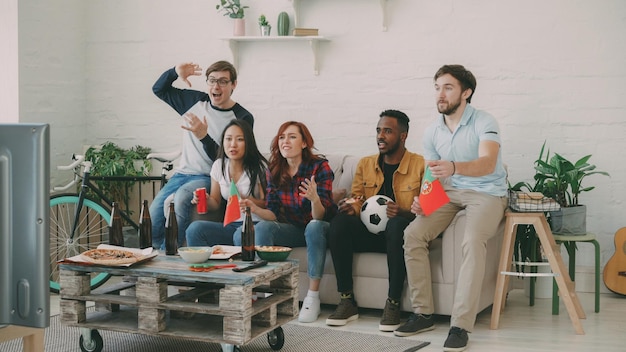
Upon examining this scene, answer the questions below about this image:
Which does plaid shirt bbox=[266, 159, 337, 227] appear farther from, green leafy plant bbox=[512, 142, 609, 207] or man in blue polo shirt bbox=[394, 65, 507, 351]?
green leafy plant bbox=[512, 142, 609, 207]

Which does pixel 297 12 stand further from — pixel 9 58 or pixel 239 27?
pixel 9 58

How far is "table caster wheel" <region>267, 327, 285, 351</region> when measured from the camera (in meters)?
3.63

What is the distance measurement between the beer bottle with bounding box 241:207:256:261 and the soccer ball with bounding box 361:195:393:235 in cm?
76

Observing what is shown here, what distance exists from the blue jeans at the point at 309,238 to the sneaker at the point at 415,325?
1.73 feet

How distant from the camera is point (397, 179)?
430cm

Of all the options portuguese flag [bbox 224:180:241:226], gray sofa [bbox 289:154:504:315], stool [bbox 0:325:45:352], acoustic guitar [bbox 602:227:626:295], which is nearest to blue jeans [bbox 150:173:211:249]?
portuguese flag [bbox 224:180:241:226]

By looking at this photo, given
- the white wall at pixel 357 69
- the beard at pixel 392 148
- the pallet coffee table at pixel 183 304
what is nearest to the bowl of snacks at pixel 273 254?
the pallet coffee table at pixel 183 304

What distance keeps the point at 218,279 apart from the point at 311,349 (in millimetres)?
680

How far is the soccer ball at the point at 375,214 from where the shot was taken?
4148 mm

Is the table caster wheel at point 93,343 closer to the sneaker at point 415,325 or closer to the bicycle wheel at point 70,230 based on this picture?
the bicycle wheel at point 70,230

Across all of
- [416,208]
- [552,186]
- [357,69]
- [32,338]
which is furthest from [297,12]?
[32,338]

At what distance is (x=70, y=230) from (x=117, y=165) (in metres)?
0.54

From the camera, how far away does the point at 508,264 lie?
4.09 metres

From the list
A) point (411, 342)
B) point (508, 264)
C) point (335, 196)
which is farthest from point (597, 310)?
point (335, 196)
